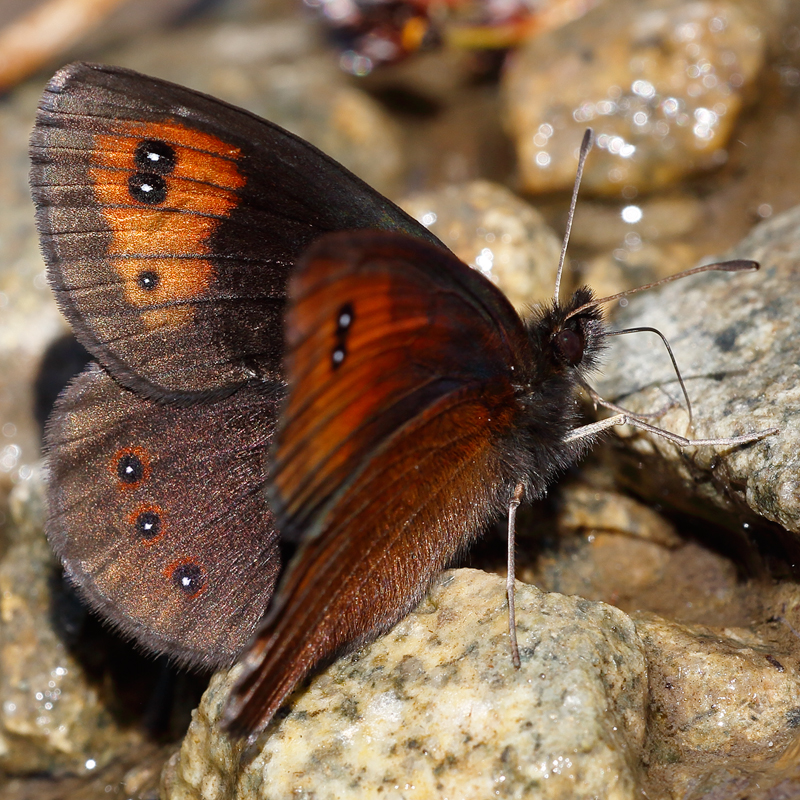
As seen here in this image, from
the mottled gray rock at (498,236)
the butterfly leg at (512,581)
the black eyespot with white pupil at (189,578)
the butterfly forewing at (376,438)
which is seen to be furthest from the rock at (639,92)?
the black eyespot with white pupil at (189,578)

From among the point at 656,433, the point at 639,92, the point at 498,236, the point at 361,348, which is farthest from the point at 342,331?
the point at 639,92

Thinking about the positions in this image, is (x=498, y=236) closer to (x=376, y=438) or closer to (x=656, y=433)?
(x=656, y=433)

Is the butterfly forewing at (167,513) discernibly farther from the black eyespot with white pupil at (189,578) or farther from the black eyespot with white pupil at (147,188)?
the black eyespot with white pupil at (147,188)

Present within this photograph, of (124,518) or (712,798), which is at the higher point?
(124,518)

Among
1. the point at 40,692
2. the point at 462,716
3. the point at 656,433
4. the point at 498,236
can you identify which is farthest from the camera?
the point at 498,236

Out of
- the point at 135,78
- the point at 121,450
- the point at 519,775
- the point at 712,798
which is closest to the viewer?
the point at 519,775

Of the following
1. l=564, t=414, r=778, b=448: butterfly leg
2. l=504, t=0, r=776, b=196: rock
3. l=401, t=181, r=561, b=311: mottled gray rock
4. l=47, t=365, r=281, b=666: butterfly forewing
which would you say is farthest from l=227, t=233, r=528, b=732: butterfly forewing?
l=504, t=0, r=776, b=196: rock

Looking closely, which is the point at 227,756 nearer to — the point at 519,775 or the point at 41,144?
the point at 519,775

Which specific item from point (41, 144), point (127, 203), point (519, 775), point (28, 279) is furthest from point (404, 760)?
point (28, 279)
